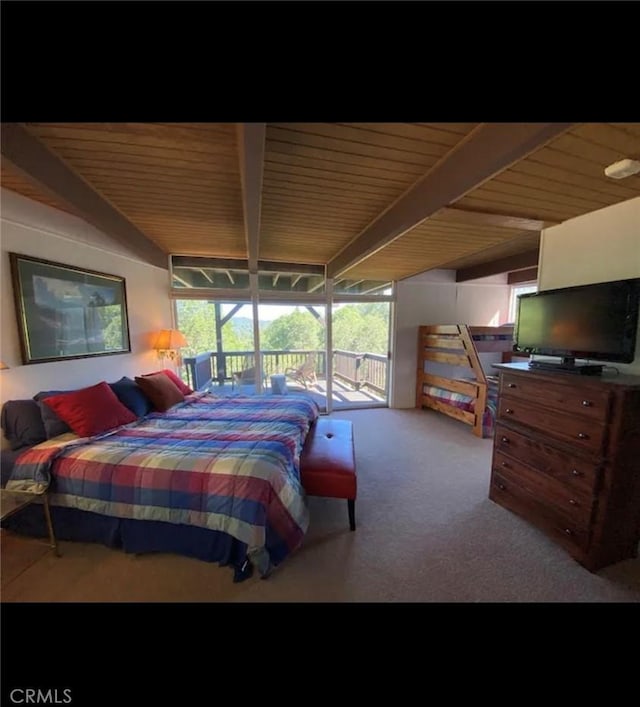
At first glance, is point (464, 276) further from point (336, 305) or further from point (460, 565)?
point (460, 565)

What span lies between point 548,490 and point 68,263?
162 inches

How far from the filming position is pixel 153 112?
32.1 inches

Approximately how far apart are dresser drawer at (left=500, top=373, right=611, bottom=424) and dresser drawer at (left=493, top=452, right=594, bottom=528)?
473mm

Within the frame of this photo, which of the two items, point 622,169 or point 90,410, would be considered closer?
point 622,169

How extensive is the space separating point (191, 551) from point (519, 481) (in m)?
2.25

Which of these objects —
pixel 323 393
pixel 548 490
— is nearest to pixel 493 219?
pixel 548 490

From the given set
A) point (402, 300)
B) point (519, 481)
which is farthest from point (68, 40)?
point (402, 300)

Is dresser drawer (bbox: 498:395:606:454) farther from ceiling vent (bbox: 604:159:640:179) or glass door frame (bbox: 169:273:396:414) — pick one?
glass door frame (bbox: 169:273:396:414)

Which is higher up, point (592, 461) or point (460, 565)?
point (592, 461)

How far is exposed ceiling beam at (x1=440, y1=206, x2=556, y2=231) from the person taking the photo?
1875mm

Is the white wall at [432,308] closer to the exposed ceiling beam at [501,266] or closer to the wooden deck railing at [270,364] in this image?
the exposed ceiling beam at [501,266]

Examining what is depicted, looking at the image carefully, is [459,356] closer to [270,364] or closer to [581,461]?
[581,461]

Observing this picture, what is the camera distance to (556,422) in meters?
1.74
